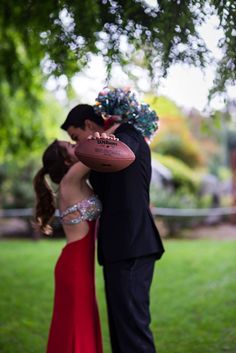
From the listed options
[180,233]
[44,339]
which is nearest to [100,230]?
[44,339]

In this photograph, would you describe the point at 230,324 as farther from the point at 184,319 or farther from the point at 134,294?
the point at 134,294

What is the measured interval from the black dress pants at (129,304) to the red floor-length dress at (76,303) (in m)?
0.31

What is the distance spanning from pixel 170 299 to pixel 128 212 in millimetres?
3819

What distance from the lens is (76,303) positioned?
4.06 m

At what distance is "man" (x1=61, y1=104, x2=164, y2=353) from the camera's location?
3.75m

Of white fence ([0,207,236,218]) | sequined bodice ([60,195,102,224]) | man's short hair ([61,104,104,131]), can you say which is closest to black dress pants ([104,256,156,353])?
sequined bodice ([60,195,102,224])

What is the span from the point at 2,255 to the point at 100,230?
702 cm

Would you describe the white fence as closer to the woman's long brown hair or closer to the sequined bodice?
the woman's long brown hair

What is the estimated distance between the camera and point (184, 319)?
21.0ft

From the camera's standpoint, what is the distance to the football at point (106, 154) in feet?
11.3

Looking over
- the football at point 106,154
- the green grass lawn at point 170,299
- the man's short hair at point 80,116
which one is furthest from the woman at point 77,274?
the green grass lawn at point 170,299

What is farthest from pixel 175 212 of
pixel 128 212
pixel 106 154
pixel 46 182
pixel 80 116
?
pixel 106 154

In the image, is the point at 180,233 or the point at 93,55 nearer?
the point at 93,55

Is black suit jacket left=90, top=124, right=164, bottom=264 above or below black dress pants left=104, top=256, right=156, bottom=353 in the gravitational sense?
above
